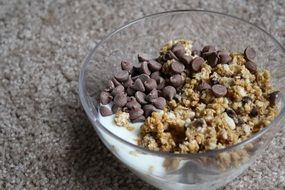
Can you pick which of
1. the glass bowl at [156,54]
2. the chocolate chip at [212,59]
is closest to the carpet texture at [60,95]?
the glass bowl at [156,54]

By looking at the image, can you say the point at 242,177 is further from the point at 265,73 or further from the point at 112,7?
the point at 112,7

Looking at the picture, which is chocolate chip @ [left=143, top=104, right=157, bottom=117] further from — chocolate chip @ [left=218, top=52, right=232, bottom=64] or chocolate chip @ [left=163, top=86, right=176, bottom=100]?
chocolate chip @ [left=218, top=52, right=232, bottom=64]

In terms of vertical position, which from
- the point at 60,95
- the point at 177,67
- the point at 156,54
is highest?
the point at 177,67

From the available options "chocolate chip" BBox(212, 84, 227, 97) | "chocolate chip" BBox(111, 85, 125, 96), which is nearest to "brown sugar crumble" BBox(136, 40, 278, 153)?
"chocolate chip" BBox(212, 84, 227, 97)

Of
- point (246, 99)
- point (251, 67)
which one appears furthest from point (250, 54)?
point (246, 99)

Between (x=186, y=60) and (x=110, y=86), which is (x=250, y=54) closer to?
(x=186, y=60)

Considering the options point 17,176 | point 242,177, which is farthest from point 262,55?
point 17,176
